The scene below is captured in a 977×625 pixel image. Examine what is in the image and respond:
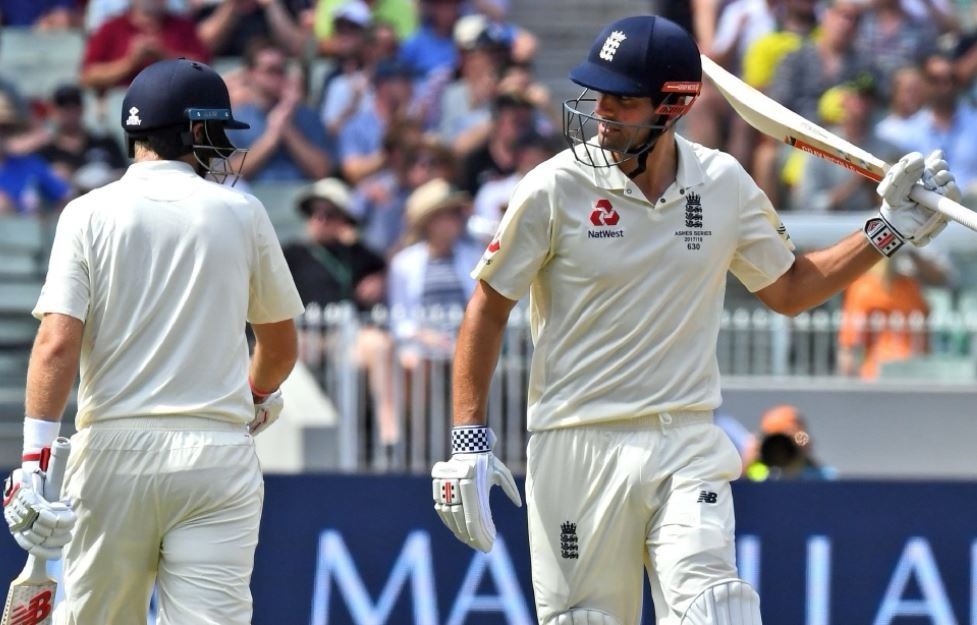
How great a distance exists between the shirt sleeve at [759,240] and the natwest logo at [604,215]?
1.33 feet

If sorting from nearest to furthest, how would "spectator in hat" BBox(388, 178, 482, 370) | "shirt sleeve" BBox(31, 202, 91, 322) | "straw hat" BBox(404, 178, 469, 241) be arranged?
"shirt sleeve" BBox(31, 202, 91, 322) < "spectator in hat" BBox(388, 178, 482, 370) < "straw hat" BBox(404, 178, 469, 241)

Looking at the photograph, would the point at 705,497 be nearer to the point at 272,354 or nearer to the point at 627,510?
the point at 627,510

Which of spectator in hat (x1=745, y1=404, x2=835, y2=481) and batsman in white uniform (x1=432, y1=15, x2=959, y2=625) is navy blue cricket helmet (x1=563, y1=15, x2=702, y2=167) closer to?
batsman in white uniform (x1=432, y1=15, x2=959, y2=625)

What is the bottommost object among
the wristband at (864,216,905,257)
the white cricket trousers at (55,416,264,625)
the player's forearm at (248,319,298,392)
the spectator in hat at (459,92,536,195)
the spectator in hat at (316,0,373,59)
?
the white cricket trousers at (55,416,264,625)

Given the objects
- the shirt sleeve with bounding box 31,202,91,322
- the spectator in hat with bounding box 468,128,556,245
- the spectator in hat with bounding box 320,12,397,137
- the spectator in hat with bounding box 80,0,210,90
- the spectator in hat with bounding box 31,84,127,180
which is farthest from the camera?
the spectator in hat with bounding box 80,0,210,90

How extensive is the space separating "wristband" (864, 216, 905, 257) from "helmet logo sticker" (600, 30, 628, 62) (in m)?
0.84

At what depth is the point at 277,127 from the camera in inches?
466

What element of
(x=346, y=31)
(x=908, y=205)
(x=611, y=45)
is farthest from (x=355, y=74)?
(x=908, y=205)

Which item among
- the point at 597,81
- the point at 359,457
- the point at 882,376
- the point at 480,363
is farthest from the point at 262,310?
the point at 882,376

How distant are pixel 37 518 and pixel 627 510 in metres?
1.53

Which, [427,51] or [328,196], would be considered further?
[427,51]

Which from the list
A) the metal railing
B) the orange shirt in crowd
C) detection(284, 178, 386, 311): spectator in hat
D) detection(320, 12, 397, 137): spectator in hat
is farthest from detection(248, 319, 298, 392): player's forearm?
detection(320, 12, 397, 137): spectator in hat

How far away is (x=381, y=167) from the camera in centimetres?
1164

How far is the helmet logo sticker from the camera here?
4934mm
